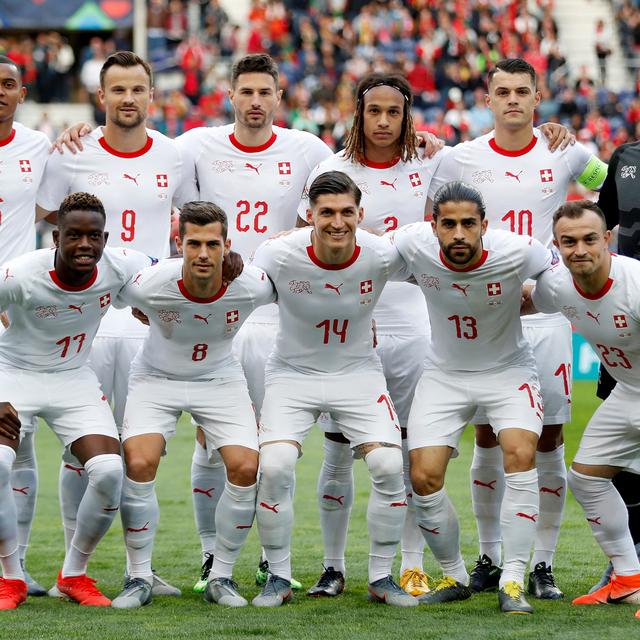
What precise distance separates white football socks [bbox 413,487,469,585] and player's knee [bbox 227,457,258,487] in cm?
86

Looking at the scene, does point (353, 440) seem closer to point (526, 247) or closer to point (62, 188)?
point (526, 247)

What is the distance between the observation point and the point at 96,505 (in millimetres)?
6488

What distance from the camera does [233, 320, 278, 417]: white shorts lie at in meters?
7.34

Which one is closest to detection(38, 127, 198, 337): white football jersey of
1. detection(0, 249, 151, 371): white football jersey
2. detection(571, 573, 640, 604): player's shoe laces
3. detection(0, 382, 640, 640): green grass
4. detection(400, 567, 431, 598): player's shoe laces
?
detection(0, 249, 151, 371): white football jersey

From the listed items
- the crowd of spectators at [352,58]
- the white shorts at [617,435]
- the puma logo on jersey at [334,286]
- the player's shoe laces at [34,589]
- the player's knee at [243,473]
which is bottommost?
the player's shoe laces at [34,589]

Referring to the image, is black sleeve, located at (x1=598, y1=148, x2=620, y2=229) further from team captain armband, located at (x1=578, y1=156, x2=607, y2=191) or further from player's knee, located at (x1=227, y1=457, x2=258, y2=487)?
player's knee, located at (x1=227, y1=457, x2=258, y2=487)

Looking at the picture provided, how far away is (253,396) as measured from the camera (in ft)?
24.1

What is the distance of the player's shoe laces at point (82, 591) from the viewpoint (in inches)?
259

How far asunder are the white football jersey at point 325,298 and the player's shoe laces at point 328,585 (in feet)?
3.87

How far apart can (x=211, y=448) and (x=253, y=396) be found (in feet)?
2.03

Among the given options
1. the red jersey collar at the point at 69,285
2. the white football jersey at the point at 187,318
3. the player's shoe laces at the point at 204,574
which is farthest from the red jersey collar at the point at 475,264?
the player's shoe laces at the point at 204,574

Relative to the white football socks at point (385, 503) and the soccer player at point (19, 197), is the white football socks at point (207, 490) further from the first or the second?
the white football socks at point (385, 503)

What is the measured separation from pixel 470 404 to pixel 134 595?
2.04 metres

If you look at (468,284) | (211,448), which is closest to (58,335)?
(211,448)
